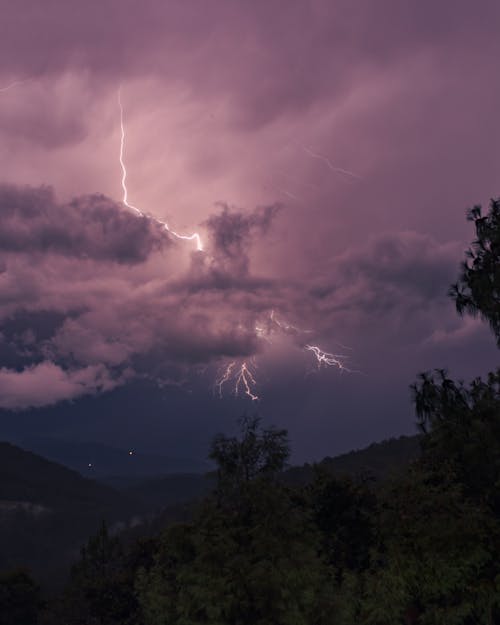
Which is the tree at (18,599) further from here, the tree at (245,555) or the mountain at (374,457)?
the mountain at (374,457)

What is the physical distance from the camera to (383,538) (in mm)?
23094

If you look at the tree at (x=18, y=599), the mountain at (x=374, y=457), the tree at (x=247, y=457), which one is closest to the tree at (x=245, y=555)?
the tree at (x=247, y=457)

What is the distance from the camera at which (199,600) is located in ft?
60.5

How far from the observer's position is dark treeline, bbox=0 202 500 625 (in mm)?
18531

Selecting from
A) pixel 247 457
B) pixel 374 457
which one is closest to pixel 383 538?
pixel 247 457

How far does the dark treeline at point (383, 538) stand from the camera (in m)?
18.5

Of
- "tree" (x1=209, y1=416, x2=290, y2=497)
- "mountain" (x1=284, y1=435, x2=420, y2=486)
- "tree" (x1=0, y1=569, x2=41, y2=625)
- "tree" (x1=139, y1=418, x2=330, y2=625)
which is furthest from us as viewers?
"mountain" (x1=284, y1=435, x2=420, y2=486)

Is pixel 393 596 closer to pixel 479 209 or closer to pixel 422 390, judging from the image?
pixel 422 390

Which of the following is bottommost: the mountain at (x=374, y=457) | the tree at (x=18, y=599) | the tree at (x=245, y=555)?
the tree at (x=18, y=599)

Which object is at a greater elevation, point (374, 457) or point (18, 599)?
point (374, 457)

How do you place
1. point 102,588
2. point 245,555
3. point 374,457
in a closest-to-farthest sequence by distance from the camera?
point 245,555 → point 102,588 → point 374,457

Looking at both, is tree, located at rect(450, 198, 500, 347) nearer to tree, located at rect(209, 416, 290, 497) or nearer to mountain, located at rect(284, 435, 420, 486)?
tree, located at rect(209, 416, 290, 497)

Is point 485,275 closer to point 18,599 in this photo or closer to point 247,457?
point 247,457

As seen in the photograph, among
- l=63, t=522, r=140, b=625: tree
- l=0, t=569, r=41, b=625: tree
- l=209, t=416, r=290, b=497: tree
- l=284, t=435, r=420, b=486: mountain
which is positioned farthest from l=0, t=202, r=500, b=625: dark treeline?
l=284, t=435, r=420, b=486: mountain
